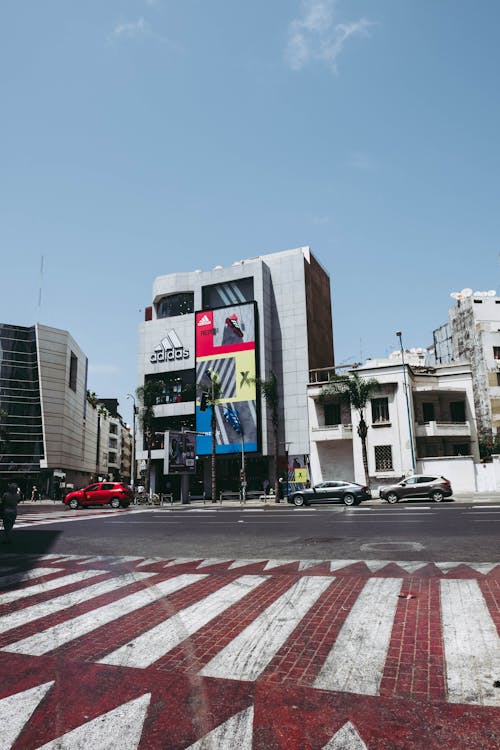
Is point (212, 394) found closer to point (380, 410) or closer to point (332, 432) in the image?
point (332, 432)

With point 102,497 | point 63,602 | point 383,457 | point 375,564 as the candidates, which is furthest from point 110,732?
point 383,457

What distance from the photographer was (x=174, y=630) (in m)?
6.04

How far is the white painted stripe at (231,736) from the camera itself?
347 cm

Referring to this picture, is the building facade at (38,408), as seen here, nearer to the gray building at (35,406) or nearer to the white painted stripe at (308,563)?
the gray building at (35,406)

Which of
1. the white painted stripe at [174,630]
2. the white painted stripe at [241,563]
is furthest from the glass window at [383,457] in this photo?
the white painted stripe at [174,630]

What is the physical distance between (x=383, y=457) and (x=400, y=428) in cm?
285

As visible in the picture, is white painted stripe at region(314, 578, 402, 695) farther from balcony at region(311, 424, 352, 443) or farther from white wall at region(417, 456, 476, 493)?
balcony at region(311, 424, 352, 443)

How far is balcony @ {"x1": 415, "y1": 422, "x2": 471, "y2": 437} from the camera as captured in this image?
135 ft

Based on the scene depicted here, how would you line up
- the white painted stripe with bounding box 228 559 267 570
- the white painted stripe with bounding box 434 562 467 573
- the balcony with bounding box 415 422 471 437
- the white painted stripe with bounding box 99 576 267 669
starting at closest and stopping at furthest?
the white painted stripe with bounding box 99 576 267 669
the white painted stripe with bounding box 434 562 467 573
the white painted stripe with bounding box 228 559 267 570
the balcony with bounding box 415 422 471 437

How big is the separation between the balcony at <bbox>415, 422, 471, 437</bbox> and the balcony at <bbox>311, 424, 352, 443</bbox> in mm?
5818

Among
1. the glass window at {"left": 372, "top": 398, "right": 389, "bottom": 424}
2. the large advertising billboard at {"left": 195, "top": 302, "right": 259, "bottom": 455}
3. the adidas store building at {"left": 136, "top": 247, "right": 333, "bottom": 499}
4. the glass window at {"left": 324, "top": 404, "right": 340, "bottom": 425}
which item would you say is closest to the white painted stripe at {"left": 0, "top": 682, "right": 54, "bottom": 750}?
the glass window at {"left": 372, "top": 398, "right": 389, "bottom": 424}

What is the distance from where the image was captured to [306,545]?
11.9 m

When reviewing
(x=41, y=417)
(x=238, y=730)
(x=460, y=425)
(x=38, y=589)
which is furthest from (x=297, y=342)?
(x=238, y=730)

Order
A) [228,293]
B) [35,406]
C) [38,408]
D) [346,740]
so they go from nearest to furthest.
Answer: [346,740] < [228,293] < [35,406] < [38,408]
